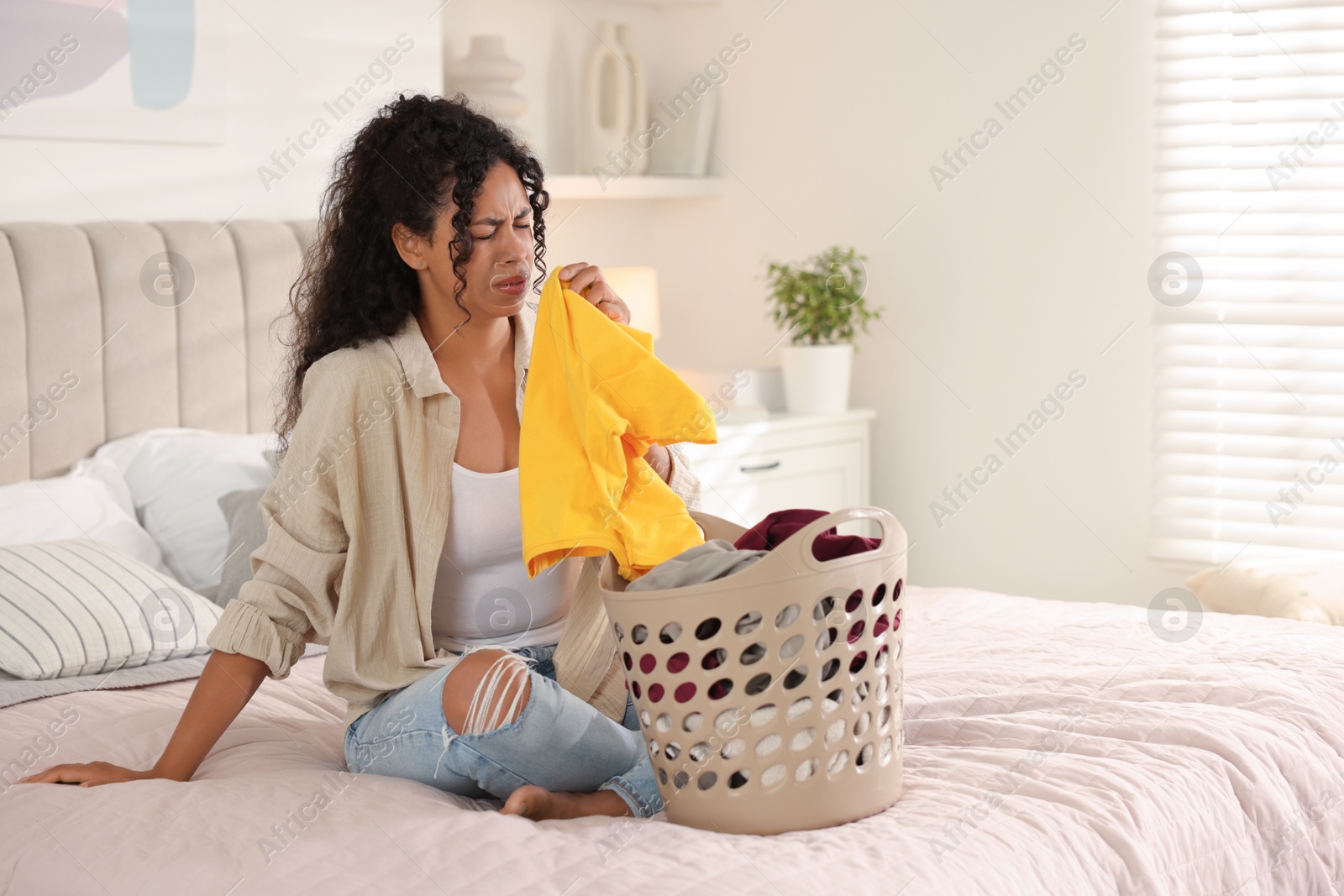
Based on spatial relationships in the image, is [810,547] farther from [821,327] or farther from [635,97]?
[635,97]

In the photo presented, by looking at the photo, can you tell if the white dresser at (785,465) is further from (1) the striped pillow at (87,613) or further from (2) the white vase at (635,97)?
(1) the striped pillow at (87,613)

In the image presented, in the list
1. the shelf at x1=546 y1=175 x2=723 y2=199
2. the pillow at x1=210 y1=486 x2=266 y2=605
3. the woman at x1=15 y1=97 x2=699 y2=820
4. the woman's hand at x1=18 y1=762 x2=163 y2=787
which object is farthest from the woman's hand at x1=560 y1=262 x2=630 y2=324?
the shelf at x1=546 y1=175 x2=723 y2=199

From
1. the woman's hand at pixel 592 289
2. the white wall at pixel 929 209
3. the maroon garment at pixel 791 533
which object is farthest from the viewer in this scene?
the white wall at pixel 929 209

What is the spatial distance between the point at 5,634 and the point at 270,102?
1.36m

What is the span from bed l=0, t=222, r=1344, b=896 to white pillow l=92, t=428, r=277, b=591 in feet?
0.66

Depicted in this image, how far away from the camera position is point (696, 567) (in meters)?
1.17

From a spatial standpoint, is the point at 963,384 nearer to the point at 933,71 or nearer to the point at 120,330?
the point at 933,71

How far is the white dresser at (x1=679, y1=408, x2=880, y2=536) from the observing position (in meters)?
3.18

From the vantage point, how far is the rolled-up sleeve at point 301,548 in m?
1.38

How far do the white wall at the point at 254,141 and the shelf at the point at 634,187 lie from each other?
527 millimetres

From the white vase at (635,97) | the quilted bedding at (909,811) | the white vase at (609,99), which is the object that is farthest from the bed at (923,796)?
the white vase at (635,97)

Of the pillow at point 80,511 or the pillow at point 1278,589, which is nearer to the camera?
the pillow at point 80,511

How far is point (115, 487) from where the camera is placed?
2240 mm

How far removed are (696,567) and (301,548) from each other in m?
0.51
